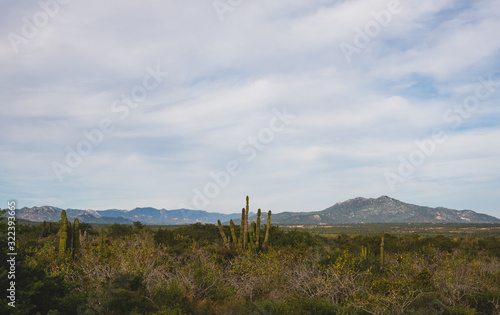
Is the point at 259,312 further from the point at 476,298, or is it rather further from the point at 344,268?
the point at 476,298

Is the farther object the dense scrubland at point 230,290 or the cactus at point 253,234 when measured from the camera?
the cactus at point 253,234

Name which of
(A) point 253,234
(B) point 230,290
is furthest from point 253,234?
(B) point 230,290

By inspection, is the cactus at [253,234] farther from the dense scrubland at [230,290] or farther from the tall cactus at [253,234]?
the dense scrubland at [230,290]

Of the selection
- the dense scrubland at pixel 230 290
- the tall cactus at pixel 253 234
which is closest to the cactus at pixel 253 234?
Result: the tall cactus at pixel 253 234

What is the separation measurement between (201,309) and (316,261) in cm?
604

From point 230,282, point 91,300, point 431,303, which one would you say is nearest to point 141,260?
point 230,282

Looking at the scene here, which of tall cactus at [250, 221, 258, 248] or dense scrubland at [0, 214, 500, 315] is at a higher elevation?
tall cactus at [250, 221, 258, 248]

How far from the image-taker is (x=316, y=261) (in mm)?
14109

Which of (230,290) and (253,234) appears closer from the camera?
(230,290)

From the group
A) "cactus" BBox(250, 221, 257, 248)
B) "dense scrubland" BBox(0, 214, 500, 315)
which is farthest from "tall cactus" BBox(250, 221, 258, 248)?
"dense scrubland" BBox(0, 214, 500, 315)

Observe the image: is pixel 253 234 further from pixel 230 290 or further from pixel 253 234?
pixel 230 290

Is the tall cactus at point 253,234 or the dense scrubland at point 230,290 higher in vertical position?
the tall cactus at point 253,234

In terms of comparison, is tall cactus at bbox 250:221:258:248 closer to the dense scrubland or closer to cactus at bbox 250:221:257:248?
cactus at bbox 250:221:257:248

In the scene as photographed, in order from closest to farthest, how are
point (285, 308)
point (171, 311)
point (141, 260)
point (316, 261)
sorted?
point (171, 311), point (285, 308), point (141, 260), point (316, 261)
